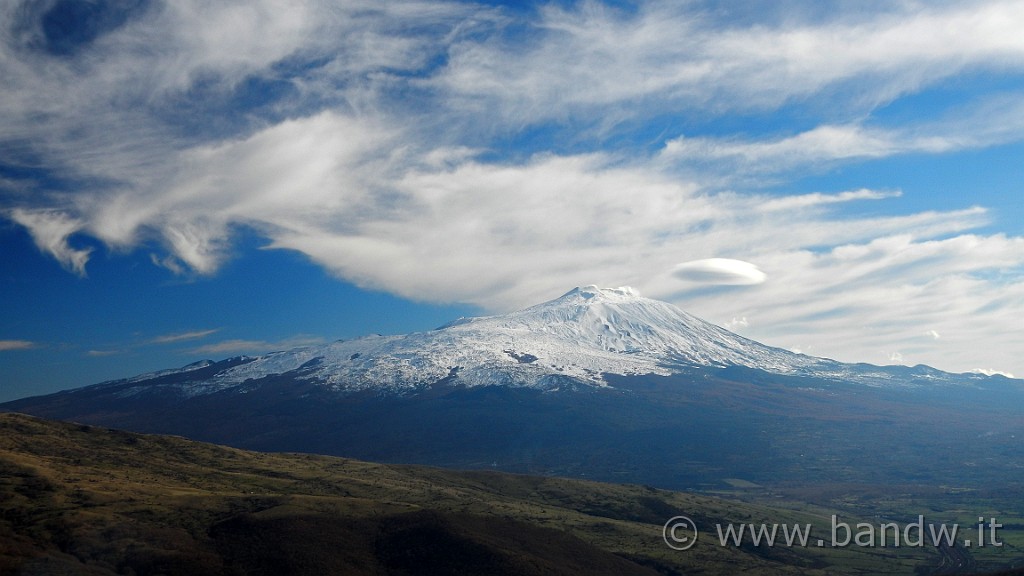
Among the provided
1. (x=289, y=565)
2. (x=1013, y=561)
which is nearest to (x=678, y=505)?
(x=1013, y=561)

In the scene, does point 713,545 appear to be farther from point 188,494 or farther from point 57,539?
point 57,539

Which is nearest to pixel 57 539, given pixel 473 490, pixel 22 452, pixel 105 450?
pixel 22 452

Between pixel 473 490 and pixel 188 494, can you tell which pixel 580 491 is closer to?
pixel 473 490

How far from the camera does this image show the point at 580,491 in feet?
515

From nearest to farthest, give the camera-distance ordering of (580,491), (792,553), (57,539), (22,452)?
1. (57,539)
2. (22,452)
3. (792,553)
4. (580,491)

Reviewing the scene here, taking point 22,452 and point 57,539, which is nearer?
point 57,539

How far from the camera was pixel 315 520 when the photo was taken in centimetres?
10138

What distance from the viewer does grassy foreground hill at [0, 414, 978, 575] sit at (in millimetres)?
87312

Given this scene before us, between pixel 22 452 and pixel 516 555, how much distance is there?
8725cm

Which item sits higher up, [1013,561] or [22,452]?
[22,452]

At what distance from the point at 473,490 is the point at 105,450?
236 feet

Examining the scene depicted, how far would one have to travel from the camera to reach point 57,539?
8462cm

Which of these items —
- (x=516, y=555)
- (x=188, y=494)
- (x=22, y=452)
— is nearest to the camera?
(x=516, y=555)

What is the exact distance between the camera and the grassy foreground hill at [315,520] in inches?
3438
